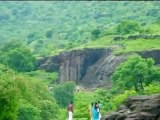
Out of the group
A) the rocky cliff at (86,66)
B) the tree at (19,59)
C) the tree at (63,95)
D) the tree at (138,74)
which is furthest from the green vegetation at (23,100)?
the tree at (19,59)

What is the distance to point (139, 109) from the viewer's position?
37562 mm

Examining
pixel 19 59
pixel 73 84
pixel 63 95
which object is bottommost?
pixel 63 95

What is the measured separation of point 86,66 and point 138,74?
1483 inches

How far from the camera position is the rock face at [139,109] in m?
36.7

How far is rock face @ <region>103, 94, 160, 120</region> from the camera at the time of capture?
3672 cm

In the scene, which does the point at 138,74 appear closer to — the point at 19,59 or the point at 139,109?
the point at 139,109

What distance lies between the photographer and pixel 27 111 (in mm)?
61844

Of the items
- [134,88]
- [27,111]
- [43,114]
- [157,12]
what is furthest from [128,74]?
[157,12]

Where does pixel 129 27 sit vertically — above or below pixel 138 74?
above

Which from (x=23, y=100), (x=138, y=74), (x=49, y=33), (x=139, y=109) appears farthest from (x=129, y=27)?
(x=139, y=109)

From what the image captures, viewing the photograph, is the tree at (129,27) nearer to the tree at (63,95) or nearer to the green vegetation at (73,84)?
the green vegetation at (73,84)

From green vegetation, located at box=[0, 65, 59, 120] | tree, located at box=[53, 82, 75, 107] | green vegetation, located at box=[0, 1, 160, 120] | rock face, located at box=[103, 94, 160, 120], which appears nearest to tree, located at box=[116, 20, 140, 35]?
green vegetation, located at box=[0, 1, 160, 120]

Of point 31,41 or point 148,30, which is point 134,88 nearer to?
point 148,30

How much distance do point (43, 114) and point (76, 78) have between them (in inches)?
1790
